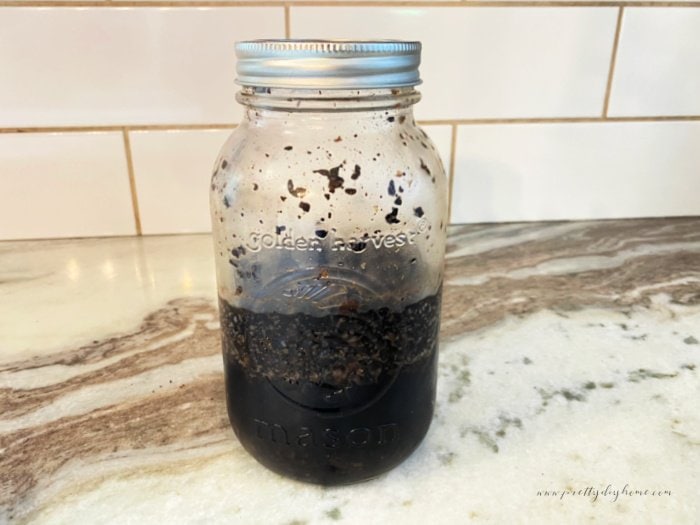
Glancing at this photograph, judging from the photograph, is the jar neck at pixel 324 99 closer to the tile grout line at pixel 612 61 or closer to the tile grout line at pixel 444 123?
the tile grout line at pixel 444 123

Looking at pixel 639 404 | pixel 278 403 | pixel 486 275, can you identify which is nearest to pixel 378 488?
pixel 278 403

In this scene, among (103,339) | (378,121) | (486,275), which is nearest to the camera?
(378,121)

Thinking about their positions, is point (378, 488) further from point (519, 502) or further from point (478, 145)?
point (478, 145)

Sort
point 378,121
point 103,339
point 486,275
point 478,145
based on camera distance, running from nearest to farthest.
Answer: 1. point 378,121
2. point 103,339
3. point 486,275
4. point 478,145

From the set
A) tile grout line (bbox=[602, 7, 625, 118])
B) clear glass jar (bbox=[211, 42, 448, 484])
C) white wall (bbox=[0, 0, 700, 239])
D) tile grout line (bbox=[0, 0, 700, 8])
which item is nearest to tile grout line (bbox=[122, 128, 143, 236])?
white wall (bbox=[0, 0, 700, 239])

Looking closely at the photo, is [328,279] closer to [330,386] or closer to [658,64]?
[330,386]

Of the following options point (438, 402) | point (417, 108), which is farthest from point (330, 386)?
point (417, 108)

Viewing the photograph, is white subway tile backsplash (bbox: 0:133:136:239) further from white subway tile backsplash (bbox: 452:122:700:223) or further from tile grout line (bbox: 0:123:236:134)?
white subway tile backsplash (bbox: 452:122:700:223)
